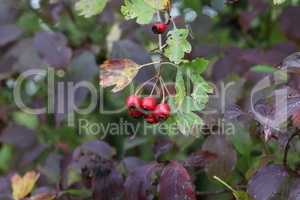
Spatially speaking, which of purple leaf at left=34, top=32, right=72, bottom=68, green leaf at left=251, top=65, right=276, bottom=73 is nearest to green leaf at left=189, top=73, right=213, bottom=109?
green leaf at left=251, top=65, right=276, bottom=73

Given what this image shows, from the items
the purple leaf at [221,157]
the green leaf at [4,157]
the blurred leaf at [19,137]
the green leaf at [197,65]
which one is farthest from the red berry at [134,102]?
the green leaf at [4,157]

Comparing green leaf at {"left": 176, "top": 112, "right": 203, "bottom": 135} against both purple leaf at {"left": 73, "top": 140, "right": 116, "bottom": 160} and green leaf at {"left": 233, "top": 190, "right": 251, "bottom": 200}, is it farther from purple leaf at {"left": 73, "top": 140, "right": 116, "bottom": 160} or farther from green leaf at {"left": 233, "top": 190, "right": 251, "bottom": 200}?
purple leaf at {"left": 73, "top": 140, "right": 116, "bottom": 160}

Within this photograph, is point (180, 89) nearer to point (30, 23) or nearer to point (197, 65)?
point (197, 65)

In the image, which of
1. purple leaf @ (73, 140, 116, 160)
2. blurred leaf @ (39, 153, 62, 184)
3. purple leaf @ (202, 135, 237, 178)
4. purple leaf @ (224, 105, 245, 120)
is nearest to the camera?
purple leaf @ (224, 105, 245, 120)

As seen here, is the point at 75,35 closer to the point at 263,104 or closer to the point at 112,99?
the point at 112,99

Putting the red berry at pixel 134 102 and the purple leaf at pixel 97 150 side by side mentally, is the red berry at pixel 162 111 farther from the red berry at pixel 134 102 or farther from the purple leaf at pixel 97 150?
the purple leaf at pixel 97 150

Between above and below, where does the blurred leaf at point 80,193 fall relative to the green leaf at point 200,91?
below
